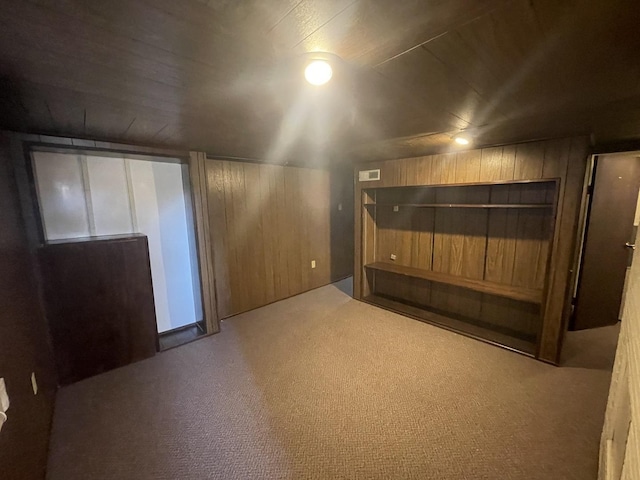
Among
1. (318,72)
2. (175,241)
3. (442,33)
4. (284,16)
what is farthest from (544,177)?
(175,241)

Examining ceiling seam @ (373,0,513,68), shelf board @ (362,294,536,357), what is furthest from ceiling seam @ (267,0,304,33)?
shelf board @ (362,294,536,357)

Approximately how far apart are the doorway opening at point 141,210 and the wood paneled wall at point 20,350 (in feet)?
1.24

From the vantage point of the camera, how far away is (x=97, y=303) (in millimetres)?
2301

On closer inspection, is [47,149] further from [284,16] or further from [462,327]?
[462,327]

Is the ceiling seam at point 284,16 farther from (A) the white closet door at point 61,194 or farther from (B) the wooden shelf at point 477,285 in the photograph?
(B) the wooden shelf at point 477,285

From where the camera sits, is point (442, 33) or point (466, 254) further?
point (466, 254)

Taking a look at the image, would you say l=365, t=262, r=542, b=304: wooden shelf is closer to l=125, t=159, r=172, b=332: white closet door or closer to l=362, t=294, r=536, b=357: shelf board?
l=362, t=294, r=536, b=357: shelf board

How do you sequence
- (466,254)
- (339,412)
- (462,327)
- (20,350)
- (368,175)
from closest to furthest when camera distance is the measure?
(20,350), (339,412), (462,327), (466,254), (368,175)

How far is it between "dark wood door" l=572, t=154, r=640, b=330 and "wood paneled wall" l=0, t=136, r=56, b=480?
4662 mm

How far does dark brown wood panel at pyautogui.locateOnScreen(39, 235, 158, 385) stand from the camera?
2135 mm

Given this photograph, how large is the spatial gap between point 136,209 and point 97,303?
0.97 metres

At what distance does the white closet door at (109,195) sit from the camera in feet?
8.10

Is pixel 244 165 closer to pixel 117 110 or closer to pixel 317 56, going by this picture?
pixel 117 110

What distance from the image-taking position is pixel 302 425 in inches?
69.9
